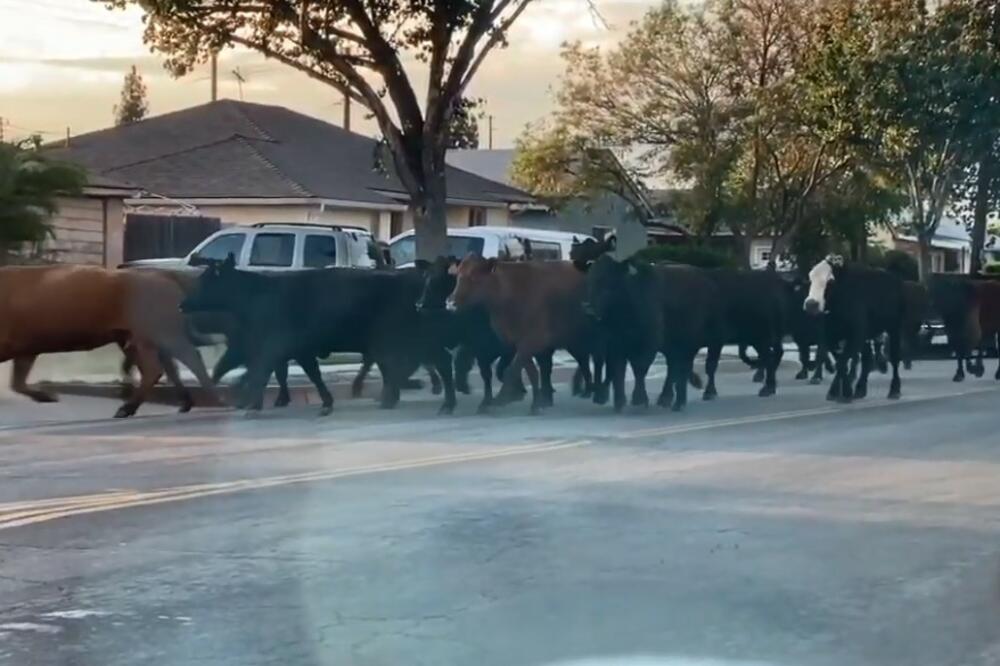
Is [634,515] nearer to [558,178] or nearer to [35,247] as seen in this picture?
[35,247]

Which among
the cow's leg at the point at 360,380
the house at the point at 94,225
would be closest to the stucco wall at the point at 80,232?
the house at the point at 94,225

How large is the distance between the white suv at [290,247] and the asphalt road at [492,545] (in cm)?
1035

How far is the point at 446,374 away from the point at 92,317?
3.68 meters

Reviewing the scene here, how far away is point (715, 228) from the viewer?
49812mm

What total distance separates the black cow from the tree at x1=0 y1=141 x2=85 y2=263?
10665 mm

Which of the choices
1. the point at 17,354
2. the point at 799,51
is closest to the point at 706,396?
the point at 17,354

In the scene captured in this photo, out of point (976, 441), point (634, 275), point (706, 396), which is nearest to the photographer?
point (976, 441)

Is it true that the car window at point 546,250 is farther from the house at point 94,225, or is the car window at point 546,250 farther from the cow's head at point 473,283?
the cow's head at point 473,283

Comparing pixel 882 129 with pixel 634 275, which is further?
pixel 882 129

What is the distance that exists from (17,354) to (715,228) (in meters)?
33.7

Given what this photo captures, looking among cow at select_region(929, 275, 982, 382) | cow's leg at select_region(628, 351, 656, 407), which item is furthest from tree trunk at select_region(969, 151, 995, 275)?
cow's leg at select_region(628, 351, 656, 407)

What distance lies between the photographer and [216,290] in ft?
60.8

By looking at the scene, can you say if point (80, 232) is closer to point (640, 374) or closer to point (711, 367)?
point (711, 367)

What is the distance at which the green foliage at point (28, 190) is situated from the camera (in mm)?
28312
